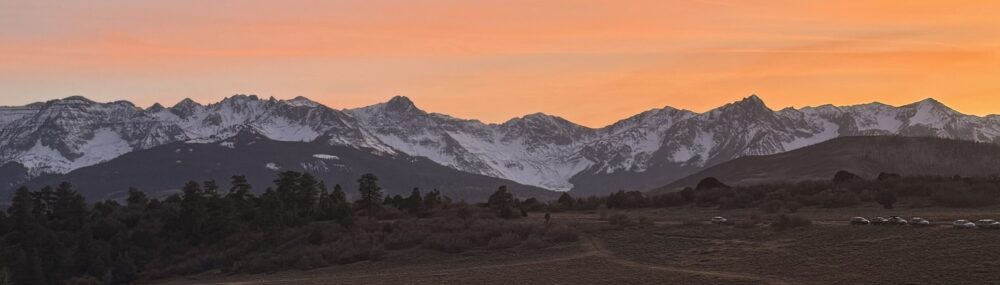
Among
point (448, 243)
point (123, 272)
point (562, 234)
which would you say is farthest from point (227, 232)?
point (562, 234)

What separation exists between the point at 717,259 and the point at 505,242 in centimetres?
1867

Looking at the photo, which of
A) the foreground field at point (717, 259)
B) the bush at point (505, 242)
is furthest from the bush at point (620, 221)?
the bush at point (505, 242)

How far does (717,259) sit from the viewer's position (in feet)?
205

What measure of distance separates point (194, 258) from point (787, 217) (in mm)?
49896

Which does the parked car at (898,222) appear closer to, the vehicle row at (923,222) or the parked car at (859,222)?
the vehicle row at (923,222)

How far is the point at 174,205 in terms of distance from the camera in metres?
105

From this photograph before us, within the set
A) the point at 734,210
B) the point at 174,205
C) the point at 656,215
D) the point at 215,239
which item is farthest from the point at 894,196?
the point at 174,205

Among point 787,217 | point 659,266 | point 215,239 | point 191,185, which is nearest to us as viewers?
point 659,266

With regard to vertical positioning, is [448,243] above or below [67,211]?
below

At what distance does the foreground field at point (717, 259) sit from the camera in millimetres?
53944

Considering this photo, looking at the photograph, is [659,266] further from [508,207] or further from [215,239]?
[215,239]

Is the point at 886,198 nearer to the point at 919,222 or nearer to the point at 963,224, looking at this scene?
the point at 919,222

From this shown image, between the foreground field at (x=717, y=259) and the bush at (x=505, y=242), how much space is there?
4.26 feet

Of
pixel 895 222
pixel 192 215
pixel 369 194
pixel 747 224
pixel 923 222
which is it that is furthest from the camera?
pixel 369 194
